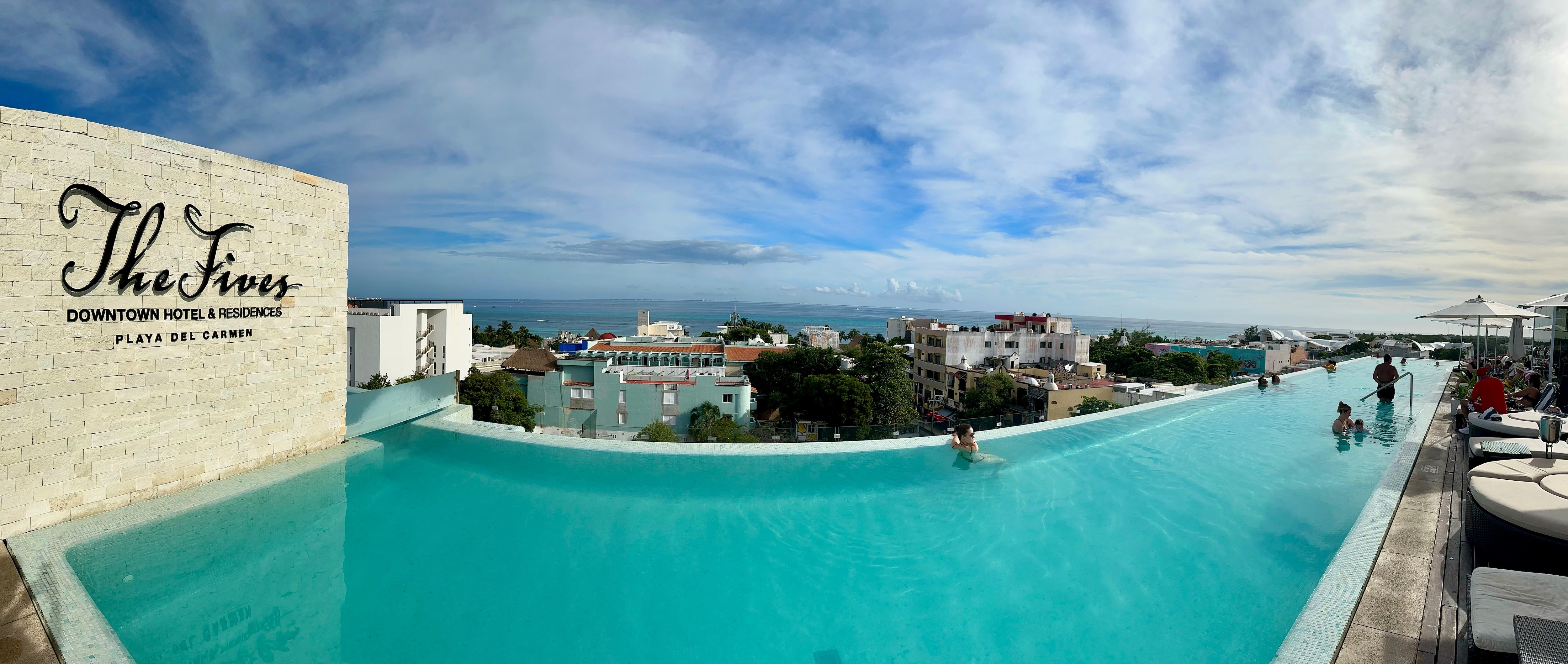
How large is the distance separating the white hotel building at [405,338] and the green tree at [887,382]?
21.7 metres

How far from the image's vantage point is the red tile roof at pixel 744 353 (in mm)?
43688

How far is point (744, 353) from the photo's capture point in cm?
4497

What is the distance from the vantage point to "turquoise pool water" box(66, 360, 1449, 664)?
342cm

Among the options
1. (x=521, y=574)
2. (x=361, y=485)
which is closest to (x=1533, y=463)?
(x=521, y=574)

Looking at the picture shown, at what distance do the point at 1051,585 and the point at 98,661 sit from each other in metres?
5.51

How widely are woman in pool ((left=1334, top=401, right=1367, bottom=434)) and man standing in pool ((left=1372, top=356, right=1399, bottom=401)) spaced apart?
278cm

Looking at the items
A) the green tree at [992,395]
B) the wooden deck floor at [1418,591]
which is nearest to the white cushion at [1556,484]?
the wooden deck floor at [1418,591]

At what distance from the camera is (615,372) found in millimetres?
29672

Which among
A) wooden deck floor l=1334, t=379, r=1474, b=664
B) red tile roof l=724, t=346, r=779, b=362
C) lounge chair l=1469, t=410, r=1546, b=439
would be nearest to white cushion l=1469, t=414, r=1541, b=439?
lounge chair l=1469, t=410, r=1546, b=439

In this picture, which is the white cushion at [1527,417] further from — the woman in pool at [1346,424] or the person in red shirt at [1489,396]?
the woman in pool at [1346,424]

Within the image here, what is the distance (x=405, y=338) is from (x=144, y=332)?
25.0m

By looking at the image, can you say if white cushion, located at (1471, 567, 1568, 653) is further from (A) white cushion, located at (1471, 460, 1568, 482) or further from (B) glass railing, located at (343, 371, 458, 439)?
(B) glass railing, located at (343, 371, 458, 439)

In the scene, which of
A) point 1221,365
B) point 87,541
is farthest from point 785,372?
point 87,541

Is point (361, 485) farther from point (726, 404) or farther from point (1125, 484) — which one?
point (726, 404)
